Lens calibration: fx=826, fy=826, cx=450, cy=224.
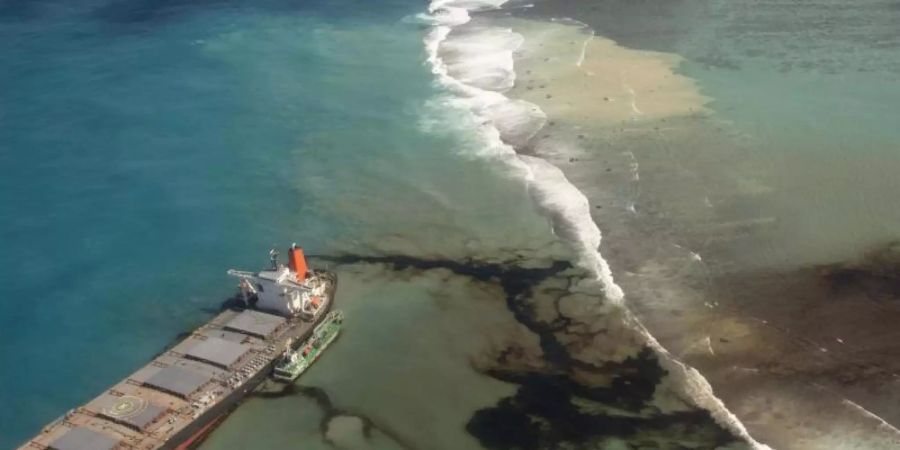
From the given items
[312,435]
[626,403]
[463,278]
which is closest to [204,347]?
[312,435]

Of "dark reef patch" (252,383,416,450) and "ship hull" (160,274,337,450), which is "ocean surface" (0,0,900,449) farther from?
"ship hull" (160,274,337,450)

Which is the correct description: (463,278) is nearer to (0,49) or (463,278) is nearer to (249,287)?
(249,287)

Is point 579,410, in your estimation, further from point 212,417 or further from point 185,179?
point 185,179

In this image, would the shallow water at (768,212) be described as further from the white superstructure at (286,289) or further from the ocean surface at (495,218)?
the white superstructure at (286,289)

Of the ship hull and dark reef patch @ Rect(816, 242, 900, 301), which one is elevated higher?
dark reef patch @ Rect(816, 242, 900, 301)

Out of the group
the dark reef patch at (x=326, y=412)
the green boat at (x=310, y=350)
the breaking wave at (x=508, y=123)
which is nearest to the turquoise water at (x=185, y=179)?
the breaking wave at (x=508, y=123)

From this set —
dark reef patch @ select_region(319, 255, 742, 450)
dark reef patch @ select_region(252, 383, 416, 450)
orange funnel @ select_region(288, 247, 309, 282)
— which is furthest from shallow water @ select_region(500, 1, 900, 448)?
orange funnel @ select_region(288, 247, 309, 282)
